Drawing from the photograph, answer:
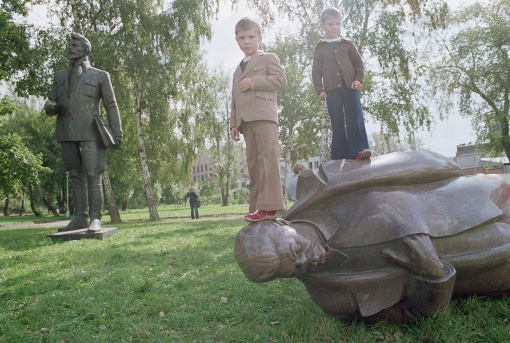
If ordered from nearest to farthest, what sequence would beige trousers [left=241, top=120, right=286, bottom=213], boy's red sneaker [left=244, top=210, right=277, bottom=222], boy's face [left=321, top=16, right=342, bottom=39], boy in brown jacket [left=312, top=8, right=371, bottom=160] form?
boy's red sneaker [left=244, top=210, right=277, bottom=222] < beige trousers [left=241, top=120, right=286, bottom=213] < boy's face [left=321, top=16, right=342, bottom=39] < boy in brown jacket [left=312, top=8, right=371, bottom=160]

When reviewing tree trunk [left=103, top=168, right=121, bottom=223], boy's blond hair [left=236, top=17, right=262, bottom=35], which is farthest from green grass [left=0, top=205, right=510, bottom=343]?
tree trunk [left=103, top=168, right=121, bottom=223]

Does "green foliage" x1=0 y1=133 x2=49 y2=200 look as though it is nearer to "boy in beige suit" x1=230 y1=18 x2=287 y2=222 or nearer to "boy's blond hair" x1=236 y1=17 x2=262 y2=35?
"boy in beige suit" x1=230 y1=18 x2=287 y2=222

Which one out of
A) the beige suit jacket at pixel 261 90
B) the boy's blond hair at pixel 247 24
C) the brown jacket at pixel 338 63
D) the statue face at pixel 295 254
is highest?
the boy's blond hair at pixel 247 24

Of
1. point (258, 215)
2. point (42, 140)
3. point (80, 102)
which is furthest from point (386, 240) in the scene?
point (42, 140)

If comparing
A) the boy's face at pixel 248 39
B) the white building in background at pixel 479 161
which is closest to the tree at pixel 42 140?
the white building in background at pixel 479 161

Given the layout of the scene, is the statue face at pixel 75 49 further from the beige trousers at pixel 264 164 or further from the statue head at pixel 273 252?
the statue head at pixel 273 252

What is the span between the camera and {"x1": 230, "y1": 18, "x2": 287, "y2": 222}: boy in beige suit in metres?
3.34

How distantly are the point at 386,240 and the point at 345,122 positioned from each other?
6.55 ft

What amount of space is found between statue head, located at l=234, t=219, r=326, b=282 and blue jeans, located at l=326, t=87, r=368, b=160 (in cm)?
191

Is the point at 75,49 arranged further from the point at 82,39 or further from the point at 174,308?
the point at 174,308

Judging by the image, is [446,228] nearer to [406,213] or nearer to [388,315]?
[406,213]

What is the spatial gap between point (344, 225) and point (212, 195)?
167 ft

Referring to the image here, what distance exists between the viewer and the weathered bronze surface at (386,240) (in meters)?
2.32

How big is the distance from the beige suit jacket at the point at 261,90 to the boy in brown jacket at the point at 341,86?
2.84 ft
